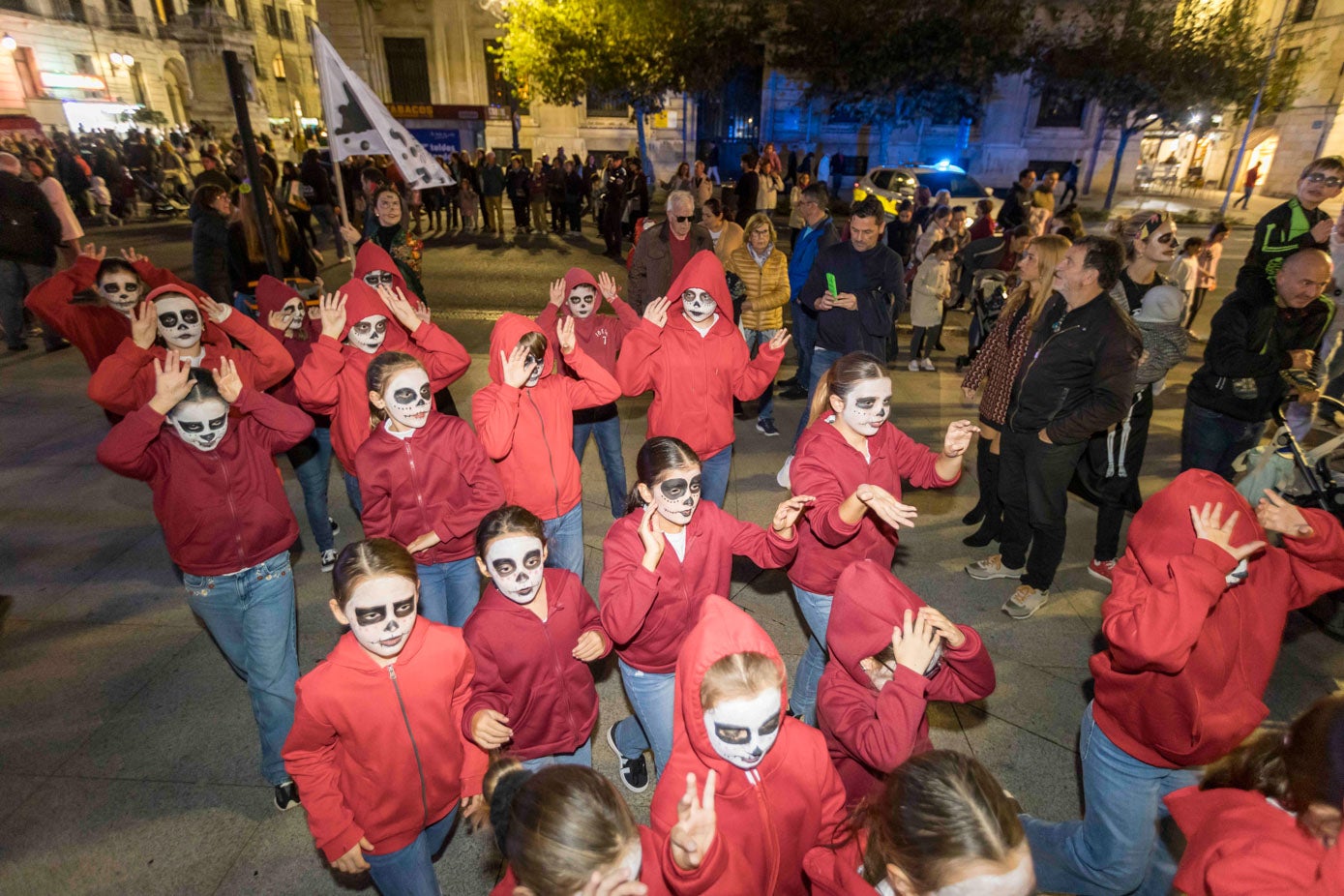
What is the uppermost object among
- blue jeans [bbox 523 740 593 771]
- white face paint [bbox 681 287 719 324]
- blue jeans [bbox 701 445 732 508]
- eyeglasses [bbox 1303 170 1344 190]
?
eyeglasses [bbox 1303 170 1344 190]

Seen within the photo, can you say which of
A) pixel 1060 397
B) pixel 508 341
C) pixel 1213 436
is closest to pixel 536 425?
pixel 508 341

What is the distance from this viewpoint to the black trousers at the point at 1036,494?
4352mm

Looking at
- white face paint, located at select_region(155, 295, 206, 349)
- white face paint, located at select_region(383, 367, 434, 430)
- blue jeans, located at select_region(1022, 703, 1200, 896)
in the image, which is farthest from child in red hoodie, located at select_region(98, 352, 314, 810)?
blue jeans, located at select_region(1022, 703, 1200, 896)

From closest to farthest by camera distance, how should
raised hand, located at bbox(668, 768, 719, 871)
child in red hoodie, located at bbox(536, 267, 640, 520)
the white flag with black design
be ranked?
raised hand, located at bbox(668, 768, 719, 871), child in red hoodie, located at bbox(536, 267, 640, 520), the white flag with black design

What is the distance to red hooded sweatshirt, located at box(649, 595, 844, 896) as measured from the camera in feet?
6.98

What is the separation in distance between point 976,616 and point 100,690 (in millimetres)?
5225

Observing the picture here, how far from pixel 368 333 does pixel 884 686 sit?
3480mm

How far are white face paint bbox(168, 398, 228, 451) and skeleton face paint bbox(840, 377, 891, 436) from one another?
2720 mm

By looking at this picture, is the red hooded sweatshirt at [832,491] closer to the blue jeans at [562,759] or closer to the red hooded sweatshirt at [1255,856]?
the blue jeans at [562,759]

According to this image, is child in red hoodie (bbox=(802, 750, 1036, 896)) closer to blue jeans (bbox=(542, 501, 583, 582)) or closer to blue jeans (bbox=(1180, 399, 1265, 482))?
blue jeans (bbox=(542, 501, 583, 582))

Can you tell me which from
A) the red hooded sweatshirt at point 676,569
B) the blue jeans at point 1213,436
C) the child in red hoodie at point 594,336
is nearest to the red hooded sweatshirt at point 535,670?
the red hooded sweatshirt at point 676,569

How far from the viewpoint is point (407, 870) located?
8.41ft

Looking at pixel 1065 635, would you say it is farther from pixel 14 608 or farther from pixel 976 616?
pixel 14 608

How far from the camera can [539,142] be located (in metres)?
35.0
